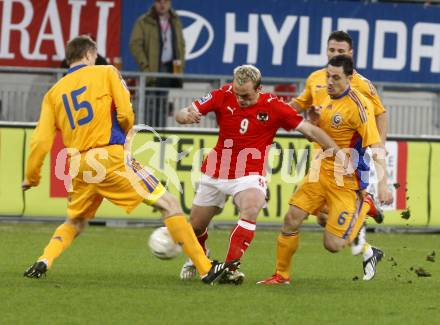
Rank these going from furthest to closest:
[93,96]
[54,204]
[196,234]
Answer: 1. [54,204]
2. [196,234]
3. [93,96]

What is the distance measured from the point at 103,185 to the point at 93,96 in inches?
30.5

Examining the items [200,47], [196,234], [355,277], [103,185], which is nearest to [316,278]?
[355,277]

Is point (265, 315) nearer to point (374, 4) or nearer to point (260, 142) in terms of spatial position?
point (260, 142)

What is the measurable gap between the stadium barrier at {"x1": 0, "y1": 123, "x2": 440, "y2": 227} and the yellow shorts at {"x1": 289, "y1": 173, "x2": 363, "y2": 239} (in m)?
5.85

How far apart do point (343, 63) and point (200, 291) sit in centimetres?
244

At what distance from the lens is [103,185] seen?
37.9ft

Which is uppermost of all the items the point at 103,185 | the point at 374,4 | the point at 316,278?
the point at 374,4

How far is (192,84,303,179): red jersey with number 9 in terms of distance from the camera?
469 inches

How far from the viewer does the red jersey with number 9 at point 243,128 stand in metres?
11.9

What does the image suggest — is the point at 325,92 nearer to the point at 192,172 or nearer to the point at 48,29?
the point at 192,172

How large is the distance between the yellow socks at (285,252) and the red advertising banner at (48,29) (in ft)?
29.4

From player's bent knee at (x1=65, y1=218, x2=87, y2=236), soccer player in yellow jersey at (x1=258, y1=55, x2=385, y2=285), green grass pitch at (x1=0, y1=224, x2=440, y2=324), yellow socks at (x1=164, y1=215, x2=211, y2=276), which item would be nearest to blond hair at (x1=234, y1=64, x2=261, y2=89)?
soccer player in yellow jersey at (x1=258, y1=55, x2=385, y2=285)

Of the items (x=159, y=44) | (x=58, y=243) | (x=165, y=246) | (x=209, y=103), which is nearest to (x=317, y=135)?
(x=209, y=103)

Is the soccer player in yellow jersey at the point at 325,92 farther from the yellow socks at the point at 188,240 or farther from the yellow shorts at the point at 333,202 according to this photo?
the yellow socks at the point at 188,240
